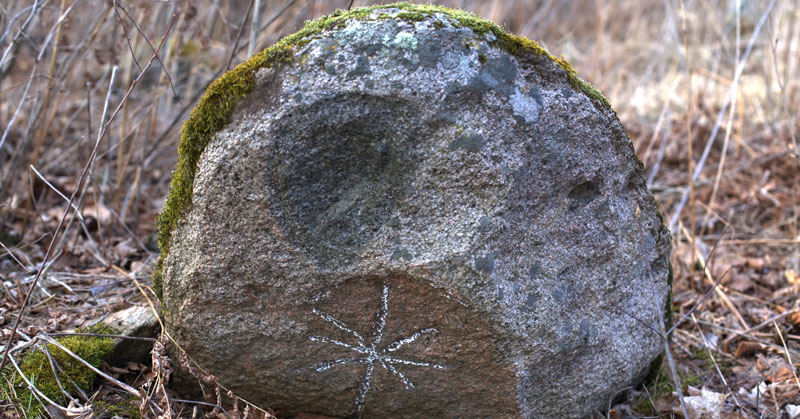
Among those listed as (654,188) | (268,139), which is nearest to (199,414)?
(268,139)

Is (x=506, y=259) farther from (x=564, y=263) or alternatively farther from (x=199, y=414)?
(x=199, y=414)

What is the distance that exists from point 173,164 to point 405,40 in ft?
11.5

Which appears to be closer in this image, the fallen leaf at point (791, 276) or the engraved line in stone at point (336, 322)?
the engraved line in stone at point (336, 322)

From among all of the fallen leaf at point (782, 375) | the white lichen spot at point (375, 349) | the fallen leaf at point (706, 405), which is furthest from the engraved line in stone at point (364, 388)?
the fallen leaf at point (782, 375)

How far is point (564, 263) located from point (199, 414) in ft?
4.37

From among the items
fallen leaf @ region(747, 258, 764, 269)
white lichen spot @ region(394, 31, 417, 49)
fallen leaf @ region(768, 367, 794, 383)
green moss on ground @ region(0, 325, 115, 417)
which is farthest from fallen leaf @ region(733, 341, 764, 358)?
green moss on ground @ region(0, 325, 115, 417)

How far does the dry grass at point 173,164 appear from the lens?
2.41 meters

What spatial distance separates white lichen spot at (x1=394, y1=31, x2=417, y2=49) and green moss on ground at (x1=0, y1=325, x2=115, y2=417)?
147cm

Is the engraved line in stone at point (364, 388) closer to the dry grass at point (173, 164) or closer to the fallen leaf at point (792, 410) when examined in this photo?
the dry grass at point (173, 164)

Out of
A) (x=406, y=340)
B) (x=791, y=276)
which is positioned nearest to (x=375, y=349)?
(x=406, y=340)

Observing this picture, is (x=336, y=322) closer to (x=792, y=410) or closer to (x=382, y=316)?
(x=382, y=316)

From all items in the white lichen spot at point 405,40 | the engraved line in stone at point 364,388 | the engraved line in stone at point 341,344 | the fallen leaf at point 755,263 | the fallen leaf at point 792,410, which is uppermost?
the white lichen spot at point 405,40

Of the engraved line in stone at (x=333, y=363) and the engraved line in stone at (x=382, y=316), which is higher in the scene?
the engraved line in stone at (x=382, y=316)

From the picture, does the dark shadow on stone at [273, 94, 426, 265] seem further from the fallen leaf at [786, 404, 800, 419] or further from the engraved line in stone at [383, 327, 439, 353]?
the fallen leaf at [786, 404, 800, 419]
